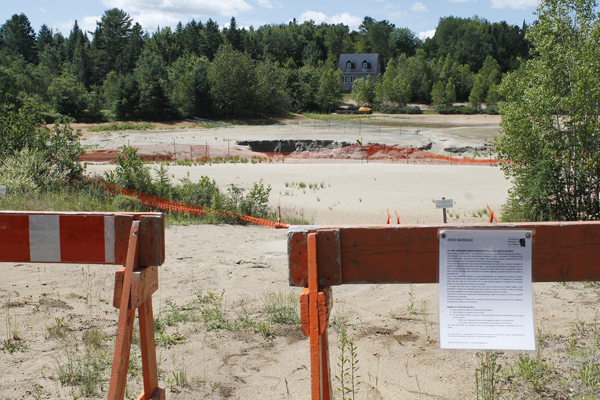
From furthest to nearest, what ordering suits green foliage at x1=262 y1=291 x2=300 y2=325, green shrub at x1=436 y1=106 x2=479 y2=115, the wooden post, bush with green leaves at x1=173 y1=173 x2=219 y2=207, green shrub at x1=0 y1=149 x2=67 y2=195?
green shrub at x1=436 y1=106 x2=479 y2=115 < bush with green leaves at x1=173 y1=173 x2=219 y2=207 < green shrub at x1=0 y1=149 x2=67 y2=195 < green foliage at x1=262 y1=291 x2=300 y2=325 < the wooden post

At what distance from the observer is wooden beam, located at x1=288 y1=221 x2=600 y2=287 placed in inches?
109

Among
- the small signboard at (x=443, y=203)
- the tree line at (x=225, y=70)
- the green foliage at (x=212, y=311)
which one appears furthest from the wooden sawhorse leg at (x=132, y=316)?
the tree line at (x=225, y=70)

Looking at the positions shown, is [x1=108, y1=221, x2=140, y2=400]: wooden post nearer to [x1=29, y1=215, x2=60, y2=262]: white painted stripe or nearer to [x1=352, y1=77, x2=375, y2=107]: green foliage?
[x1=29, y1=215, x2=60, y2=262]: white painted stripe

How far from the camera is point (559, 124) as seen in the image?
14180 mm

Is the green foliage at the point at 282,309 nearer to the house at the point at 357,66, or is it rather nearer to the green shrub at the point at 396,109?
the green shrub at the point at 396,109

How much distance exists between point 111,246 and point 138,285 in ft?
1.23

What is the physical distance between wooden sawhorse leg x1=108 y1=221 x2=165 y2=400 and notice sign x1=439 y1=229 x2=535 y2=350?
168 centimetres

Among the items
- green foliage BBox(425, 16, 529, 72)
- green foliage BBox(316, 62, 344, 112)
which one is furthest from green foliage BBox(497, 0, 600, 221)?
green foliage BBox(425, 16, 529, 72)

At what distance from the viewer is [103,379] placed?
410 cm

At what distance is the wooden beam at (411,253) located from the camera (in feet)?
9.07

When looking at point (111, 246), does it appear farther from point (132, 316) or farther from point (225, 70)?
point (225, 70)

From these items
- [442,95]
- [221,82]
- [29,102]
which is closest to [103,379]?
[29,102]

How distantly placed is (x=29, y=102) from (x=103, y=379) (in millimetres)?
13197

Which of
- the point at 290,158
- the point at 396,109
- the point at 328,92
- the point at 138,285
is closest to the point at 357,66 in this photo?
the point at 328,92
